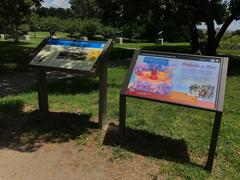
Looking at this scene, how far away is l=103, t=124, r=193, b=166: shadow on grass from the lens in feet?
16.3

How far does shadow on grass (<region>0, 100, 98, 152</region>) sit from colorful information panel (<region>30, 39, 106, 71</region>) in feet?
3.58

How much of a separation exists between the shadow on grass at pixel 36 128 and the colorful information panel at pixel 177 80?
137 cm

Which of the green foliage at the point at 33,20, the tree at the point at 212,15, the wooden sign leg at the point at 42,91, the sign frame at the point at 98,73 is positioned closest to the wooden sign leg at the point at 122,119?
the sign frame at the point at 98,73

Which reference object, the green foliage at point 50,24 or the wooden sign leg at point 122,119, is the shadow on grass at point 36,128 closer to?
the wooden sign leg at point 122,119

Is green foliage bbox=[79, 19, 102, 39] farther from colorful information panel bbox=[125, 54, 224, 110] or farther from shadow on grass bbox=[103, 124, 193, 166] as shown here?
colorful information panel bbox=[125, 54, 224, 110]

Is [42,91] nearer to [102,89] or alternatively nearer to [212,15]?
[102,89]

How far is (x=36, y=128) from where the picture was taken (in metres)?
5.86

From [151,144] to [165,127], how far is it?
84 centimetres

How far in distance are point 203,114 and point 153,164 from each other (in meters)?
2.62

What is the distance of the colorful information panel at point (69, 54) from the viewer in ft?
17.8

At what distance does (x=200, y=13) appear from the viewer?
19797 mm

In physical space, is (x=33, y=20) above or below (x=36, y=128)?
below

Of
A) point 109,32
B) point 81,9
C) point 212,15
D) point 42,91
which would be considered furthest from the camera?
point 81,9

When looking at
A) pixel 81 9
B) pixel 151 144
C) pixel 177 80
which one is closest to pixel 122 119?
pixel 151 144
